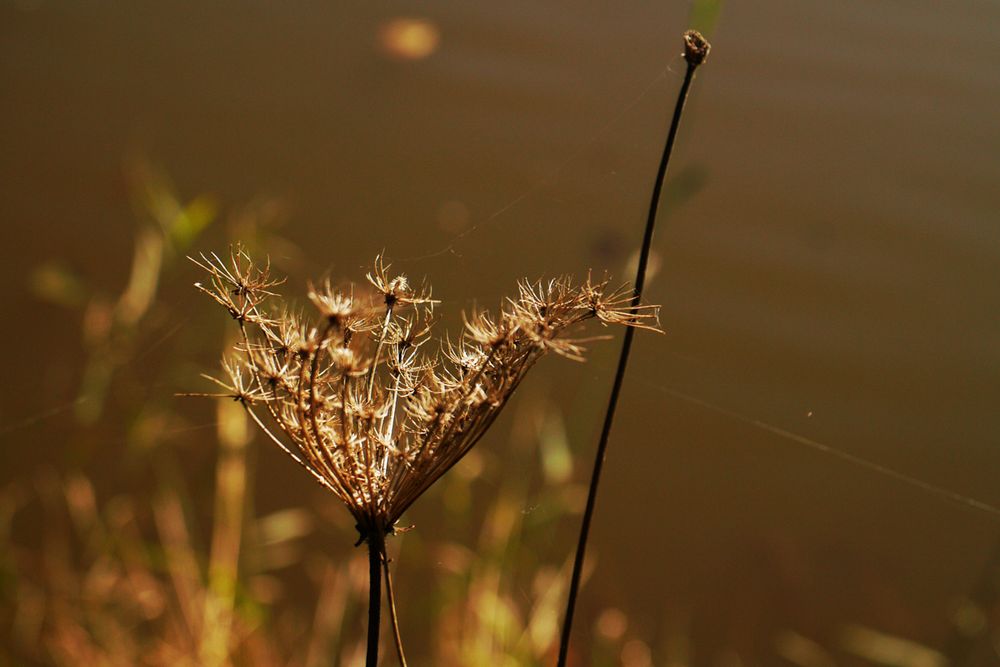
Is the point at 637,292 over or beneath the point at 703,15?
beneath

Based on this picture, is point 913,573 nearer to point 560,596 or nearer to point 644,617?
point 644,617

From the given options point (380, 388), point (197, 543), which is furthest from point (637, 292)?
point (197, 543)

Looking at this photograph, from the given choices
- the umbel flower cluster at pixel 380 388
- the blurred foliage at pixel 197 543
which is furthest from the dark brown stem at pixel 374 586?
the blurred foliage at pixel 197 543

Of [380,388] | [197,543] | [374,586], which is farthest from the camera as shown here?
[197,543]

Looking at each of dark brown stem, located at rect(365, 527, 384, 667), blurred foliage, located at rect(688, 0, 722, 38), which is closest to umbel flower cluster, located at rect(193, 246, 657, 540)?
dark brown stem, located at rect(365, 527, 384, 667)

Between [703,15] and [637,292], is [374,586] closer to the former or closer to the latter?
[637,292]

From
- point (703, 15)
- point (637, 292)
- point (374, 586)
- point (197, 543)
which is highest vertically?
point (703, 15)

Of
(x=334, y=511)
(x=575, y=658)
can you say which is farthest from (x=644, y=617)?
(x=334, y=511)

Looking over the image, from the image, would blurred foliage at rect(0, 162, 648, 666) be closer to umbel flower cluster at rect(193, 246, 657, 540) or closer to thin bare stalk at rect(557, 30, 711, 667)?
umbel flower cluster at rect(193, 246, 657, 540)
